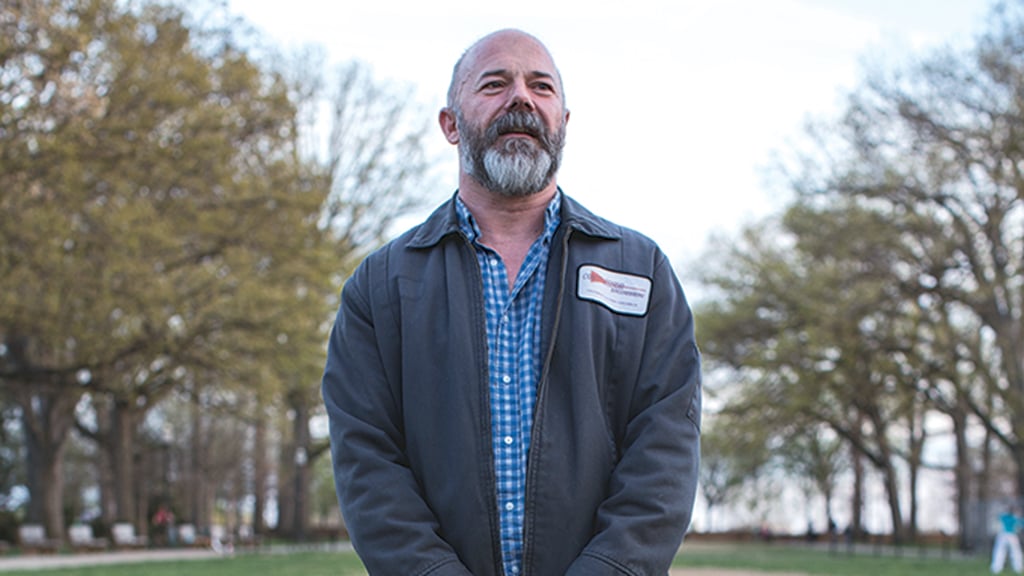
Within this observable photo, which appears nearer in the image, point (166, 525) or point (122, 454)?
point (122, 454)

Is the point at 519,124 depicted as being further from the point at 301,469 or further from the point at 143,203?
the point at 301,469

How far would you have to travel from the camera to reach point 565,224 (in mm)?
2537

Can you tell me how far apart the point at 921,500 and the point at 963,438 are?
156ft

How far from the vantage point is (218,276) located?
72.4 feet

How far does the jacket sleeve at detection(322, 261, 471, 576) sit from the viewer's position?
7.32ft

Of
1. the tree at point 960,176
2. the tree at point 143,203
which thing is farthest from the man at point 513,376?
the tree at point 960,176

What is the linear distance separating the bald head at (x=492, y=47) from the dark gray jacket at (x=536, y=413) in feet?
0.95

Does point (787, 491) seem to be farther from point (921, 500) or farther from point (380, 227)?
point (380, 227)

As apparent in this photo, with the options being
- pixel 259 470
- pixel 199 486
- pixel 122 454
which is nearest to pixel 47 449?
pixel 122 454

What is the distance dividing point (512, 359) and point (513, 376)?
36 millimetres

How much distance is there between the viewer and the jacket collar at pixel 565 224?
2545 millimetres

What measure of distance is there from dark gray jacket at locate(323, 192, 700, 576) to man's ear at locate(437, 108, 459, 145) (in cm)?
21

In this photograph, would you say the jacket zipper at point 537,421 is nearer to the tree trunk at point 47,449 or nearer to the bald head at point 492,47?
the bald head at point 492,47

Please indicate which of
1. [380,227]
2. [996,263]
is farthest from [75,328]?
[996,263]
